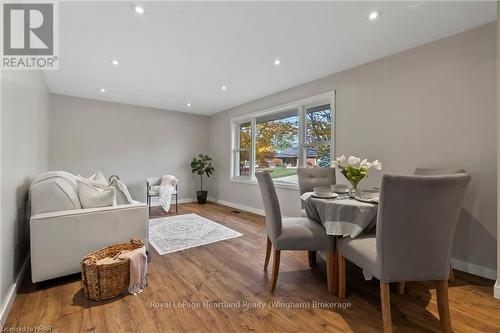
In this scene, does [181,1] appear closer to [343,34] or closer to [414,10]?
[343,34]

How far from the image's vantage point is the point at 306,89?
3684 millimetres

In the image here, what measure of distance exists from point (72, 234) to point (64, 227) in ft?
0.29

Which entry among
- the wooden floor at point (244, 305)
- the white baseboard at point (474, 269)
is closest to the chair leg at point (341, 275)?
the wooden floor at point (244, 305)

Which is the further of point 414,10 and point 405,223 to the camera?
point 414,10

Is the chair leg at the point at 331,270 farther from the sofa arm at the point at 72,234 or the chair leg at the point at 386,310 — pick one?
the sofa arm at the point at 72,234

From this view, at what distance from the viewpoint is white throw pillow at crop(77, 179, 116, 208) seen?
2.14m

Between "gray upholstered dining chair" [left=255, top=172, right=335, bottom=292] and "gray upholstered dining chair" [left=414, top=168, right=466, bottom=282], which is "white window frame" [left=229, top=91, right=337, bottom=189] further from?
"gray upholstered dining chair" [left=255, top=172, right=335, bottom=292]

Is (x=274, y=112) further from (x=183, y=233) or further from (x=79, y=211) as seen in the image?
(x=79, y=211)

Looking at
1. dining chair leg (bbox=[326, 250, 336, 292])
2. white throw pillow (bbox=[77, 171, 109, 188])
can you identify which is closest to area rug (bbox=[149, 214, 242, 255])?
white throw pillow (bbox=[77, 171, 109, 188])

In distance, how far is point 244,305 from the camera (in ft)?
5.43

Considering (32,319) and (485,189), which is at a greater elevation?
(485,189)

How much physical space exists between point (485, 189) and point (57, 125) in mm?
6554

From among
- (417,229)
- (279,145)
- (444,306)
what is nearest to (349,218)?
(417,229)

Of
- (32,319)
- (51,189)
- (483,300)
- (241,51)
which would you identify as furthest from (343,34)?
(32,319)
